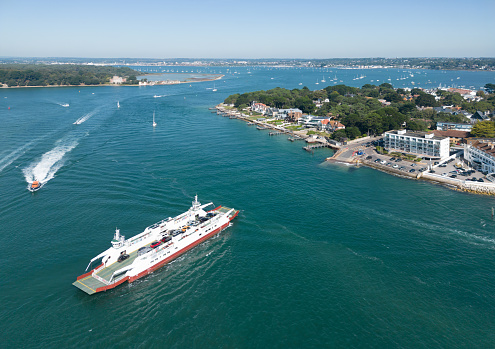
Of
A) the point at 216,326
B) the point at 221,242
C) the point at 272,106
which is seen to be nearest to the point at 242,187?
the point at 221,242

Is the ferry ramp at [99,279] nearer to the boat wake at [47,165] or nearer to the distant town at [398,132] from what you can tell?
the boat wake at [47,165]

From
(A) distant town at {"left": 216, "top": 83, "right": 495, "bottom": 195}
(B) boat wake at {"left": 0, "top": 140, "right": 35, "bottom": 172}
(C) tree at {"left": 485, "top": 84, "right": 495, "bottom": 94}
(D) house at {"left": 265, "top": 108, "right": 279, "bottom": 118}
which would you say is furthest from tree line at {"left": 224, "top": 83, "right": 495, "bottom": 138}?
(B) boat wake at {"left": 0, "top": 140, "right": 35, "bottom": 172}

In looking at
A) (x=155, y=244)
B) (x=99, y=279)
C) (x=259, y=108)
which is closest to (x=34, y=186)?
(x=155, y=244)

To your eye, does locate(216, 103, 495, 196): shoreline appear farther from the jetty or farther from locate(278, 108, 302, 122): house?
locate(278, 108, 302, 122): house

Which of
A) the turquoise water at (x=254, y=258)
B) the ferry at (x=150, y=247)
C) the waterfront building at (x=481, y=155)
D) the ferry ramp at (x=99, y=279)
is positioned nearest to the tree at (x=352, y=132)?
the turquoise water at (x=254, y=258)

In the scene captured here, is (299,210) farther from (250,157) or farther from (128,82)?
(128,82)

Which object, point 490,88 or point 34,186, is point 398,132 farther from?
point 490,88

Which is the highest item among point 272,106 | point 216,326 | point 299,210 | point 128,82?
point 128,82
